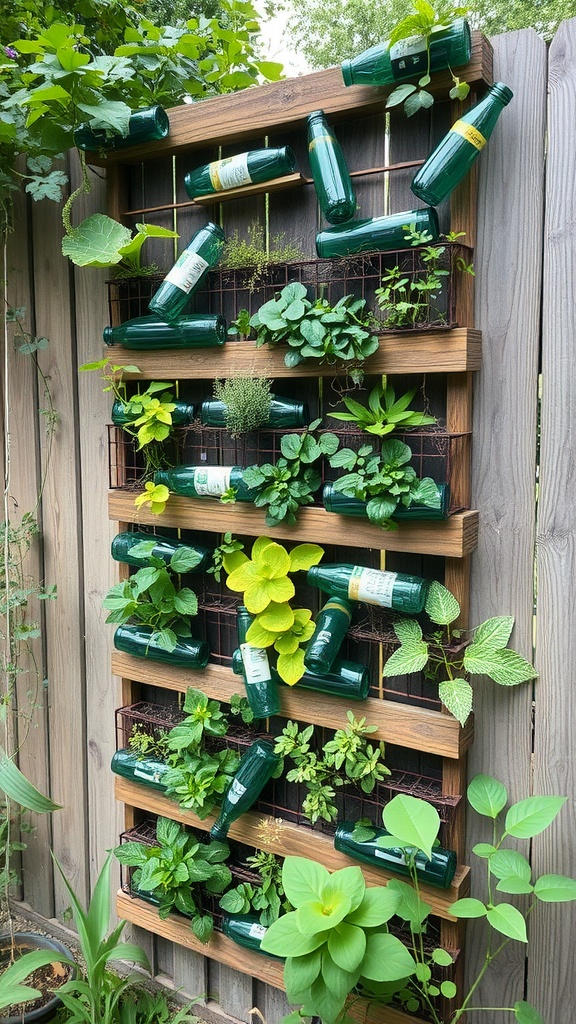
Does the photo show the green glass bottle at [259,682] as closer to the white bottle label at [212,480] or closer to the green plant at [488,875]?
the white bottle label at [212,480]

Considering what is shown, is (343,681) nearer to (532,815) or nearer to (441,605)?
(441,605)

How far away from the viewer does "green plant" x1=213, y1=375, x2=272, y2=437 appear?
154 cm

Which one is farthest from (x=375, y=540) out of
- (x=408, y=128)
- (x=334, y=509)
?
(x=408, y=128)

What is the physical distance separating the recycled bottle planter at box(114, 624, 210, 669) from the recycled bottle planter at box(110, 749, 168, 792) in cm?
26

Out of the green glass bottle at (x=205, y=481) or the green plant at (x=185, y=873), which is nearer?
the green glass bottle at (x=205, y=481)

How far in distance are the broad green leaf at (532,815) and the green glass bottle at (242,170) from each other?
133 centimetres

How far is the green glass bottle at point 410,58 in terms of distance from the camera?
1268 mm

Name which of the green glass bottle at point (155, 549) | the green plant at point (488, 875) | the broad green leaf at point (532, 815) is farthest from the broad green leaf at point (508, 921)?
the green glass bottle at point (155, 549)

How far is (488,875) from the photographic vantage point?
1438 mm

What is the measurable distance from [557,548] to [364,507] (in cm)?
37

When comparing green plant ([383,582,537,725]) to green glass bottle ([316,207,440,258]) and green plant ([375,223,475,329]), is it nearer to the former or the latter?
green plant ([375,223,475,329])

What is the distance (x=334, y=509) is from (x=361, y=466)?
0.11 meters

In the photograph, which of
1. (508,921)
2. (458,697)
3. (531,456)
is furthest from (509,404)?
(508,921)

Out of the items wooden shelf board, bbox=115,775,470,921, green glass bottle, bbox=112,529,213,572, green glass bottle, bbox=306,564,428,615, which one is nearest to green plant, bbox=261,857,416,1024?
wooden shelf board, bbox=115,775,470,921
